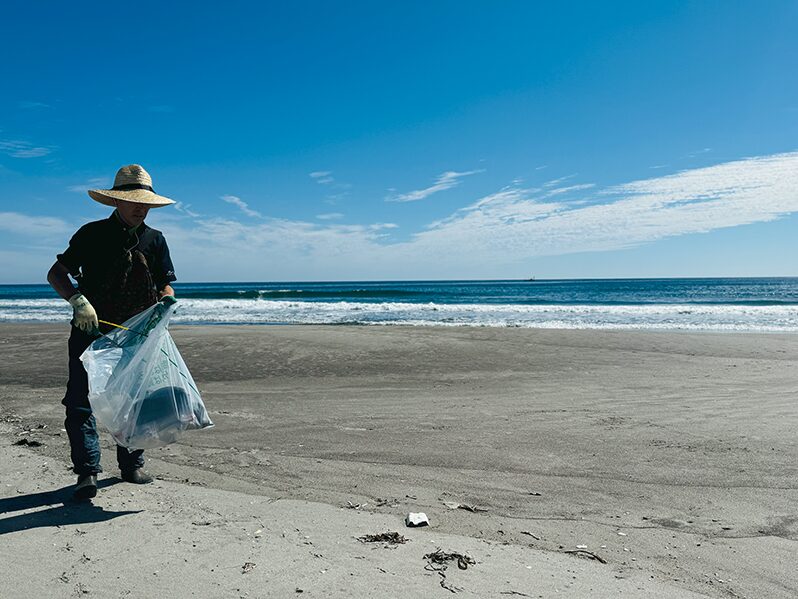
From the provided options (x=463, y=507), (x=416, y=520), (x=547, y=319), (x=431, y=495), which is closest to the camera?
(x=416, y=520)

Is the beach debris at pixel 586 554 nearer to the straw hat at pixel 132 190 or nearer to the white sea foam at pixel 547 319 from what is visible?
the straw hat at pixel 132 190

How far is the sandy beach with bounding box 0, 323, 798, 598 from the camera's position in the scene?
2350 mm

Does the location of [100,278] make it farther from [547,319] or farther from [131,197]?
[547,319]

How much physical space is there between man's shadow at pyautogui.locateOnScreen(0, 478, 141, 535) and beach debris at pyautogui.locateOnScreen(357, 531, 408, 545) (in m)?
1.33

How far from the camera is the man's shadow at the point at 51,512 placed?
2801mm

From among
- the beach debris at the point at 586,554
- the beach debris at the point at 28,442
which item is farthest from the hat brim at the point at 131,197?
the beach debris at the point at 586,554

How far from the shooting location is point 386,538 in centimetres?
270

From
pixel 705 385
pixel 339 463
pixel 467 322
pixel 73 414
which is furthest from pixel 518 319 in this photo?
pixel 73 414

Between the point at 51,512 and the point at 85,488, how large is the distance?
20 cm

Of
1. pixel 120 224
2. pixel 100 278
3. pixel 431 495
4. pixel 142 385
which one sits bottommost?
pixel 431 495

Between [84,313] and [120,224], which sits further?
[120,224]

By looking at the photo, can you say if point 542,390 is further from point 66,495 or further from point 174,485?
point 66,495

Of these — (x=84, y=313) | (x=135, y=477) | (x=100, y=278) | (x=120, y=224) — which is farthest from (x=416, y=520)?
(x=120, y=224)

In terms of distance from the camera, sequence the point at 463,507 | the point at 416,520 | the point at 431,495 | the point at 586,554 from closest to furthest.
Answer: the point at 586,554 < the point at 416,520 < the point at 463,507 < the point at 431,495
